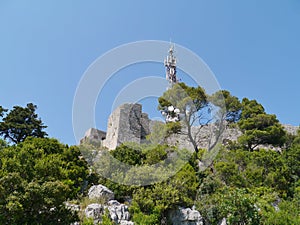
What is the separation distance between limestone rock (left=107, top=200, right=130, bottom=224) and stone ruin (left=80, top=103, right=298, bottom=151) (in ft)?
27.3

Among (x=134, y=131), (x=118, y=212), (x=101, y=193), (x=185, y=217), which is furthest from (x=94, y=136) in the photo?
(x=185, y=217)

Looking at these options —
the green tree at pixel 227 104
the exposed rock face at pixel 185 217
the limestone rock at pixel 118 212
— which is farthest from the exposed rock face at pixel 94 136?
the exposed rock face at pixel 185 217

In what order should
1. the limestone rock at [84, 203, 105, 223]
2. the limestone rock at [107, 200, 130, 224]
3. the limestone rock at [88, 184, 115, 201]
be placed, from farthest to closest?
1. the limestone rock at [88, 184, 115, 201]
2. the limestone rock at [107, 200, 130, 224]
3. the limestone rock at [84, 203, 105, 223]

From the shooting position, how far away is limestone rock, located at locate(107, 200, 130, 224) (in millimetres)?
12430

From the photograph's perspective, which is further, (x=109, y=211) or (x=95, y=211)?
(x=109, y=211)

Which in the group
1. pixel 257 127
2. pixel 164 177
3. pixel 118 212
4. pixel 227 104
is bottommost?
pixel 118 212

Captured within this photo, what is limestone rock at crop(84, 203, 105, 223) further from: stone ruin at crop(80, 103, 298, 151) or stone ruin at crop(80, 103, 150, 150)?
stone ruin at crop(80, 103, 150, 150)

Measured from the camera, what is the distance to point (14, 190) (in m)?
10.1

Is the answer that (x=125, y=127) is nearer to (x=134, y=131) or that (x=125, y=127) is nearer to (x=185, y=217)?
(x=134, y=131)

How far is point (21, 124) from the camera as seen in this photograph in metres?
19.7

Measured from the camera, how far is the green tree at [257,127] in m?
19.9

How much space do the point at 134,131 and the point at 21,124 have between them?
7.10 m

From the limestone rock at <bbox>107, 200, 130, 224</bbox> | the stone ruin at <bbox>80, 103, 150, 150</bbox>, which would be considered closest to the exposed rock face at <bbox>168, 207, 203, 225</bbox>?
the limestone rock at <bbox>107, 200, 130, 224</bbox>

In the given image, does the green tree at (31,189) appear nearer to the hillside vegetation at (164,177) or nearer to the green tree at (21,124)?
the hillside vegetation at (164,177)
